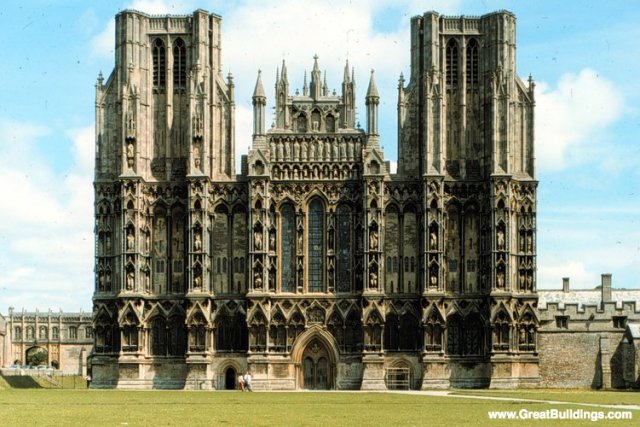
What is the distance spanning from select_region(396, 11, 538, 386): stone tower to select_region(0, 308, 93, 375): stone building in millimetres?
94143

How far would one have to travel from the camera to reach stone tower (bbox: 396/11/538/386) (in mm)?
82438

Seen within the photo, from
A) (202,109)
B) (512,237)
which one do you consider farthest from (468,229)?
(202,109)

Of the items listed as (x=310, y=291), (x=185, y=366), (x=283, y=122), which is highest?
(x=283, y=122)

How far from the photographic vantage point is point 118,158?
281 ft

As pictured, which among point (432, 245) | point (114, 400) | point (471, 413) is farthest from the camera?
point (432, 245)

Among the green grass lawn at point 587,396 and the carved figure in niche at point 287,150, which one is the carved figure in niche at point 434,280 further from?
the carved figure in niche at point 287,150

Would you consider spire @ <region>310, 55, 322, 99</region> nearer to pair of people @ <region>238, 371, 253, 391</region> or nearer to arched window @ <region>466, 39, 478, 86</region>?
arched window @ <region>466, 39, 478, 86</region>

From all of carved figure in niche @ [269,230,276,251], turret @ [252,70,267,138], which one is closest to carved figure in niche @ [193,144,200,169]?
turret @ [252,70,267,138]

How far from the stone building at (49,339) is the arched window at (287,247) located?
292ft

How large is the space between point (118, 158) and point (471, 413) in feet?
153

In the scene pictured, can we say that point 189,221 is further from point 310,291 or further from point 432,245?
point 432,245

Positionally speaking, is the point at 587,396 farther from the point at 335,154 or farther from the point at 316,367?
the point at 335,154

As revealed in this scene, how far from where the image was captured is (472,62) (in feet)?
286

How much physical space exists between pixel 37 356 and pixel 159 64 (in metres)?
92.5
